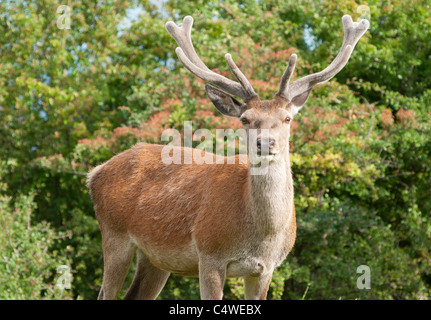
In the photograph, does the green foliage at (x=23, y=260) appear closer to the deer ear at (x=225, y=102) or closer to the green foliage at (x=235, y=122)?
the green foliage at (x=235, y=122)

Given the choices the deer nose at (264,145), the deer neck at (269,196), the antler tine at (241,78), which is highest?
the antler tine at (241,78)

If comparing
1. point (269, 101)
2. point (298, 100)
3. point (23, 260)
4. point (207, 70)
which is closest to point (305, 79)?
point (298, 100)

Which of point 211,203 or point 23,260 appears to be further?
point 23,260

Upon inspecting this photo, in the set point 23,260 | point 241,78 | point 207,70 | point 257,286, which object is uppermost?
point 207,70

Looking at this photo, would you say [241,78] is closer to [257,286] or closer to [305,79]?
[305,79]

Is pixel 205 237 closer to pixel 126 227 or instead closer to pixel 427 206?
pixel 126 227

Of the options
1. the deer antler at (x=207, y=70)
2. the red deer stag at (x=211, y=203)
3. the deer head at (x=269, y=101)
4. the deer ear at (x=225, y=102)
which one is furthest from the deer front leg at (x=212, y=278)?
the deer antler at (x=207, y=70)

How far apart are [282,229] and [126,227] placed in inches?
56.1

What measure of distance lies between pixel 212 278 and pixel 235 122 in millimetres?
5851

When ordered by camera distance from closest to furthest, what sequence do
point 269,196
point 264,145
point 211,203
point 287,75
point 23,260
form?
1. point 264,145
2. point 269,196
3. point 287,75
4. point 211,203
5. point 23,260

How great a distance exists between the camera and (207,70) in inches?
208

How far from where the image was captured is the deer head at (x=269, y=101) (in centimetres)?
465

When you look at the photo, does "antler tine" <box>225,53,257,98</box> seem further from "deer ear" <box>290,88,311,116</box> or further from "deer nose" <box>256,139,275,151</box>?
"deer nose" <box>256,139,275,151</box>
